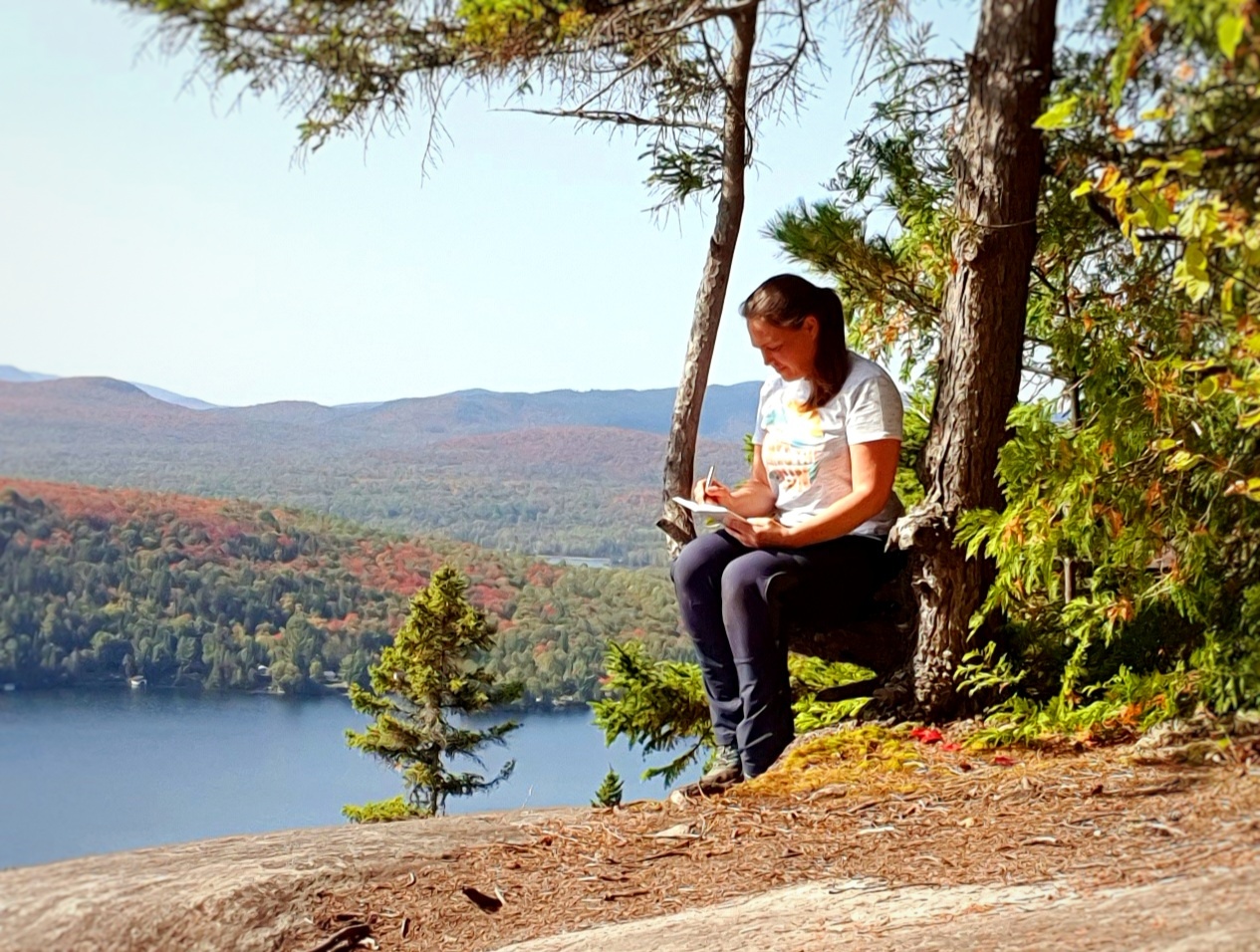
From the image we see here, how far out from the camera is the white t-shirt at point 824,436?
99.8 inches

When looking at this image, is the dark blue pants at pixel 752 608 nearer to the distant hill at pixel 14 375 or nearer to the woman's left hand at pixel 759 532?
the woman's left hand at pixel 759 532

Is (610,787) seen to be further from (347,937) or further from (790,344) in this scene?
(347,937)

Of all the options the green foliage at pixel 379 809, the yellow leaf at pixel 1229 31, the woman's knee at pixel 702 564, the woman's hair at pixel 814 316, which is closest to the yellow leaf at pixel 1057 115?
the yellow leaf at pixel 1229 31

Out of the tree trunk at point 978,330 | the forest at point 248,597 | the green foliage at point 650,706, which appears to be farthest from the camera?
the green foliage at point 650,706

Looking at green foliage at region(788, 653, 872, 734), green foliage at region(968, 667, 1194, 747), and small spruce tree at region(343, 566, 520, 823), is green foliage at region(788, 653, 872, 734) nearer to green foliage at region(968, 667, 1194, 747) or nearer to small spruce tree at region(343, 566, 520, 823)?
green foliage at region(968, 667, 1194, 747)

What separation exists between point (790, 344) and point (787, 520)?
1.18 feet

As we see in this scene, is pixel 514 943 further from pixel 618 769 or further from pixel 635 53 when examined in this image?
pixel 618 769

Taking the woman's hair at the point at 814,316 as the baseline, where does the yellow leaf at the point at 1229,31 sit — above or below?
above

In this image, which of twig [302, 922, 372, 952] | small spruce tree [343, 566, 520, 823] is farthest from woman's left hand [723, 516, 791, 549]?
small spruce tree [343, 566, 520, 823]

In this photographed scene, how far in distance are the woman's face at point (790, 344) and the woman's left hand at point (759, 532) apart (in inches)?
12.7

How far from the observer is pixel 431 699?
5.03 m

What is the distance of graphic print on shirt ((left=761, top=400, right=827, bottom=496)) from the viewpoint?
103 inches

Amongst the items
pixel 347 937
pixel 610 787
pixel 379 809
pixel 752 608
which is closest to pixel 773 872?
pixel 752 608

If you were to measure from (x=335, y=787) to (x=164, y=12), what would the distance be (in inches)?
108
